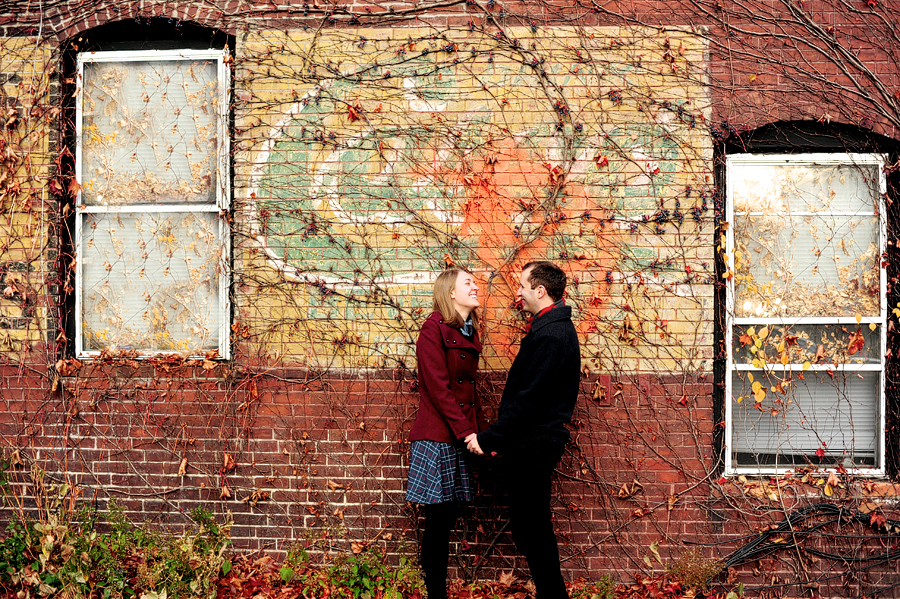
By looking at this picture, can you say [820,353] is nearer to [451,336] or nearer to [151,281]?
[451,336]

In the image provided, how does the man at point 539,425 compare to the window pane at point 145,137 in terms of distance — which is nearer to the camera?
the man at point 539,425

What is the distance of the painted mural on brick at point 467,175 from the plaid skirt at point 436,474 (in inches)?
33.6

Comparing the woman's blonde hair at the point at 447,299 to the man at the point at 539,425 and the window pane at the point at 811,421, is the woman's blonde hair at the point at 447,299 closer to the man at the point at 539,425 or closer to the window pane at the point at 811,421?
the man at the point at 539,425

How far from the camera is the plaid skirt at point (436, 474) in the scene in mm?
3859

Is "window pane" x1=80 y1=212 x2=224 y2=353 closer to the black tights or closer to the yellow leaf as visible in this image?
the black tights

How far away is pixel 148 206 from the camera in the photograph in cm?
476

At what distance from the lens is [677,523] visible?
4484 millimetres

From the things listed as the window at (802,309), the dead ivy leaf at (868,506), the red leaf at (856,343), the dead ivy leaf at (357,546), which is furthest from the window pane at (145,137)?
the dead ivy leaf at (868,506)

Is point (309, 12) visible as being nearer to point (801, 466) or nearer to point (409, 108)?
point (409, 108)

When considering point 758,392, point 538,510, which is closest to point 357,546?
point 538,510

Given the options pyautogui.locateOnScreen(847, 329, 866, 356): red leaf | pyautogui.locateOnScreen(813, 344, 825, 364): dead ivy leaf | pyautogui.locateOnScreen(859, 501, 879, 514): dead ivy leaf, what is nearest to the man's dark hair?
pyautogui.locateOnScreen(813, 344, 825, 364): dead ivy leaf

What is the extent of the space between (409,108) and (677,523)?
11.4 feet

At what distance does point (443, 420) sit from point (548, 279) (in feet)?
3.53

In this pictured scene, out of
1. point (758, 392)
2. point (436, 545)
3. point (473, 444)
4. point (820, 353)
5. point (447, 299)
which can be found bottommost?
point (436, 545)
